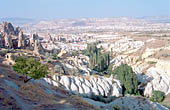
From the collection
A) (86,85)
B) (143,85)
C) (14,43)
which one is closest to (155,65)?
(143,85)

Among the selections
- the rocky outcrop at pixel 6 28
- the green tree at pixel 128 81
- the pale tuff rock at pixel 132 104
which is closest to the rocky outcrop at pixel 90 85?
the green tree at pixel 128 81

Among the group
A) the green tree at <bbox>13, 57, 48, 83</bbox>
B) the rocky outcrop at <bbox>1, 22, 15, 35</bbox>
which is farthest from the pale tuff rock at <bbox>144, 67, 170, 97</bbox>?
the rocky outcrop at <bbox>1, 22, 15, 35</bbox>

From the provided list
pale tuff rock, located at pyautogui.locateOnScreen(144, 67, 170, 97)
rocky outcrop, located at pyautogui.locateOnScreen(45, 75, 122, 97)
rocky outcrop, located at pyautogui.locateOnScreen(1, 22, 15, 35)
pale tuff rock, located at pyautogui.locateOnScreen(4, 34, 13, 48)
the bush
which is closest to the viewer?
rocky outcrop, located at pyautogui.locateOnScreen(45, 75, 122, 97)

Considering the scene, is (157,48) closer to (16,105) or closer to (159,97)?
(159,97)

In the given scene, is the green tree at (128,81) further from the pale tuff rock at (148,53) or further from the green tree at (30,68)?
the pale tuff rock at (148,53)

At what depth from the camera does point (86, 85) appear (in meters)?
34.9

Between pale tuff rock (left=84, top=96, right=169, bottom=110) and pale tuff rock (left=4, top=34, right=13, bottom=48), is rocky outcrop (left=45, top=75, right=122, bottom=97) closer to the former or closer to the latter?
pale tuff rock (left=84, top=96, right=169, bottom=110)

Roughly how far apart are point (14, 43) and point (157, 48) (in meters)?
49.7

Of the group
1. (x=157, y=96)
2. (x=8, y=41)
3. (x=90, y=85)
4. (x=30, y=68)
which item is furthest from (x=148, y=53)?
(x=30, y=68)

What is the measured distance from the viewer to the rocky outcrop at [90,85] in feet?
109

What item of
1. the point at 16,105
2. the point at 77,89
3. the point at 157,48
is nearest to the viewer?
the point at 16,105

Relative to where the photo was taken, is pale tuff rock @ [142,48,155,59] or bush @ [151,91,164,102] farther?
pale tuff rock @ [142,48,155,59]

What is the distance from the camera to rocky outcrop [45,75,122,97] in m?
33.3

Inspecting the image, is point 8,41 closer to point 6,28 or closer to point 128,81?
point 6,28
